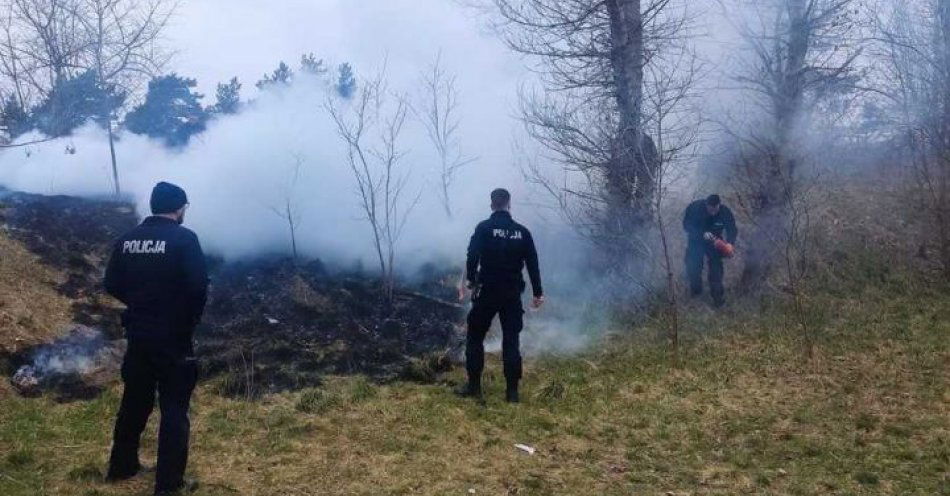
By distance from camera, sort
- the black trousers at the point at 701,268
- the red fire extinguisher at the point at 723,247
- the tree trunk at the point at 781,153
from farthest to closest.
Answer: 1. the tree trunk at the point at 781,153
2. the black trousers at the point at 701,268
3. the red fire extinguisher at the point at 723,247

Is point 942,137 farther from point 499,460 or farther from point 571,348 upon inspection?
point 499,460

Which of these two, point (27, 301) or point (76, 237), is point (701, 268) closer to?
point (27, 301)

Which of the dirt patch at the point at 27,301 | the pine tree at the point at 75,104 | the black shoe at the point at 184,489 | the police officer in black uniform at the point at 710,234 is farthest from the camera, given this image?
the pine tree at the point at 75,104

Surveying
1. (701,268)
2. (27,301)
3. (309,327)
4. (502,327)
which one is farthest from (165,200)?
(701,268)

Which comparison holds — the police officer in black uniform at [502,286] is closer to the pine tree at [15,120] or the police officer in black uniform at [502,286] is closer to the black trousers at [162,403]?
the black trousers at [162,403]

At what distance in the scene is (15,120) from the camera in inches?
482

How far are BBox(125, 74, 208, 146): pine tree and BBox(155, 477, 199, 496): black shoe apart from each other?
10081mm

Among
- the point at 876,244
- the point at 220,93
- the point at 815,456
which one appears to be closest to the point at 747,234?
the point at 876,244

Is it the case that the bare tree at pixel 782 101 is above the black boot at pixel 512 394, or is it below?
above

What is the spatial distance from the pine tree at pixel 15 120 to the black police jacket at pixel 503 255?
32.4 feet

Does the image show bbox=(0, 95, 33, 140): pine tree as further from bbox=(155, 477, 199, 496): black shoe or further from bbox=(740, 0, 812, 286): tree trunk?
bbox=(740, 0, 812, 286): tree trunk

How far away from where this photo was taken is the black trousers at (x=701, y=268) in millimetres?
9266

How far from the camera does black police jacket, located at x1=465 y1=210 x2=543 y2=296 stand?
5.99 m

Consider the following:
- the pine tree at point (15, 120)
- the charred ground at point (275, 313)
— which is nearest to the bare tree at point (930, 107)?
the charred ground at point (275, 313)
